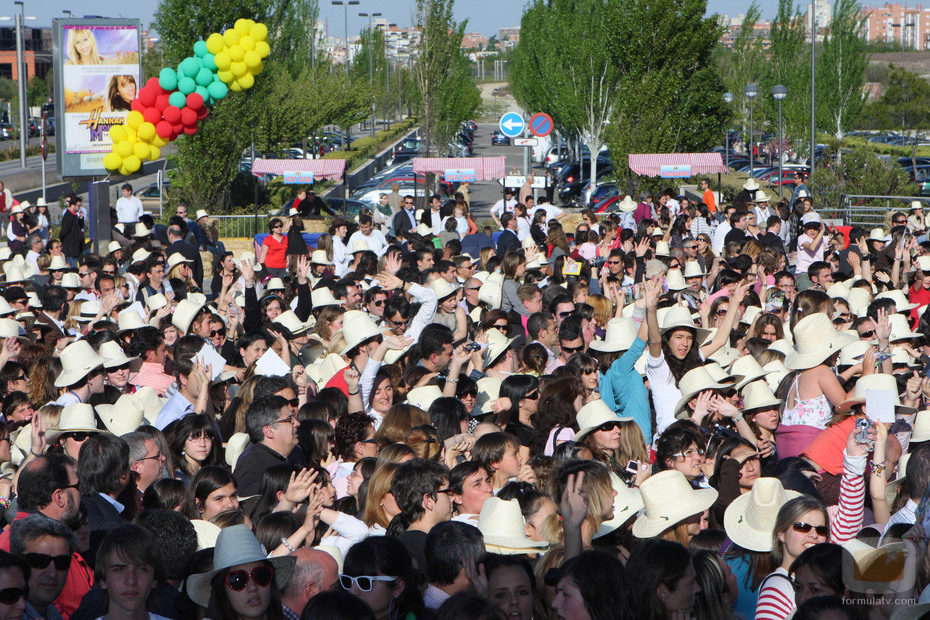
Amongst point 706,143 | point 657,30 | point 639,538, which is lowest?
point 639,538

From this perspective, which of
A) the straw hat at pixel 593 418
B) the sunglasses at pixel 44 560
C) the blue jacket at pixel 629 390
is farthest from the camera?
the blue jacket at pixel 629 390

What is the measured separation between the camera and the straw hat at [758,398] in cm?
704

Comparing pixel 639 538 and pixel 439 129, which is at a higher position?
pixel 439 129

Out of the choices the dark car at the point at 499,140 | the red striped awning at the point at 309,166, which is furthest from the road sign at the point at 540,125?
the dark car at the point at 499,140

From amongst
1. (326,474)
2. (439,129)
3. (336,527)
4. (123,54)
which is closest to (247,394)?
(326,474)

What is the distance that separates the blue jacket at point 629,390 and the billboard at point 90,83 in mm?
18352

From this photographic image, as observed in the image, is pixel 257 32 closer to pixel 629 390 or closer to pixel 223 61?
pixel 223 61

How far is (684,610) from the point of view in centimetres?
422

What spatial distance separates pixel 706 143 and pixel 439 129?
9.54 meters

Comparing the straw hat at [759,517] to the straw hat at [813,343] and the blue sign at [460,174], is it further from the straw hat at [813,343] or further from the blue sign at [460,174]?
the blue sign at [460,174]

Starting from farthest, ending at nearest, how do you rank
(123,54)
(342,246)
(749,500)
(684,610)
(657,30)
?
(657,30) → (123,54) → (342,246) → (749,500) → (684,610)

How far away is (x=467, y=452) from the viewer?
694 cm

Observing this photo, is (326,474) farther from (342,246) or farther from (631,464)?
(342,246)

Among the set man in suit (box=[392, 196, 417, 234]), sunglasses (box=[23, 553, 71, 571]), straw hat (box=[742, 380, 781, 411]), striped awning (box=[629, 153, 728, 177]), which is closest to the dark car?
striped awning (box=[629, 153, 728, 177])
